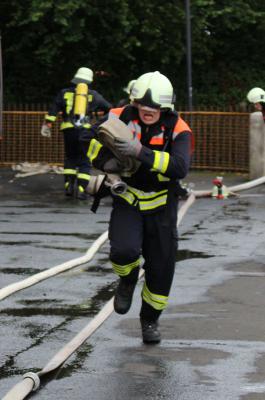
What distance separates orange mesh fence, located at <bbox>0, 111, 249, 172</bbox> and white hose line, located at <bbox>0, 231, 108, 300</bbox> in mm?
9683

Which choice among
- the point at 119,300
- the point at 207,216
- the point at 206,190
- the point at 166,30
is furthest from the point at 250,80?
the point at 119,300

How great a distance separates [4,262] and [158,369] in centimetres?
428

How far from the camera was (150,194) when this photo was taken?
23.7 ft

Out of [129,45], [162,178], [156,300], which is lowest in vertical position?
[156,300]

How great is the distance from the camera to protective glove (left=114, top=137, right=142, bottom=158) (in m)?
6.92

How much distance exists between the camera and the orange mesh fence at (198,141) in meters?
21.2

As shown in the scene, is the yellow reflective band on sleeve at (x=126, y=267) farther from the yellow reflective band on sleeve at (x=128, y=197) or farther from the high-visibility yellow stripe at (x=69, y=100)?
the high-visibility yellow stripe at (x=69, y=100)

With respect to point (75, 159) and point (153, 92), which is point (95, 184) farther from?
point (75, 159)

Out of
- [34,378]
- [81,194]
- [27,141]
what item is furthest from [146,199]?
[27,141]

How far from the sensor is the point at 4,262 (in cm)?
1060

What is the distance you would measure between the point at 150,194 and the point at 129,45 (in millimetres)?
19557

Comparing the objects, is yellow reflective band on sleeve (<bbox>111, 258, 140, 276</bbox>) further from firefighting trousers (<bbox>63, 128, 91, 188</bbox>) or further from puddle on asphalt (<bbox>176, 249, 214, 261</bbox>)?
firefighting trousers (<bbox>63, 128, 91, 188</bbox>)

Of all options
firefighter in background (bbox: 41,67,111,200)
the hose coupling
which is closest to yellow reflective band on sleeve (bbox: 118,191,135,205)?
the hose coupling

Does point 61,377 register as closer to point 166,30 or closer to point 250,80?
point 166,30
